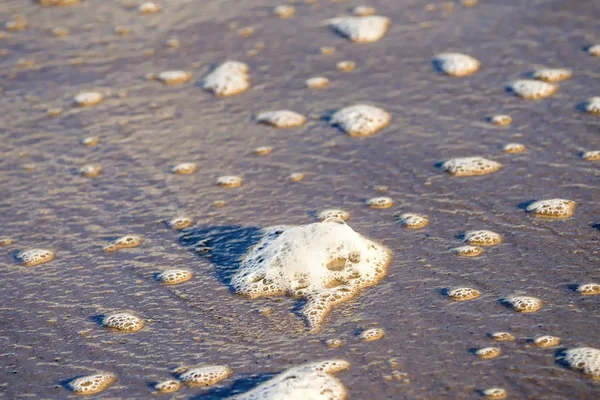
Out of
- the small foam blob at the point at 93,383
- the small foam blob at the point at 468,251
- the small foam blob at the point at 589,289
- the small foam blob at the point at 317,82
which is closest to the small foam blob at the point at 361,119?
the small foam blob at the point at 317,82

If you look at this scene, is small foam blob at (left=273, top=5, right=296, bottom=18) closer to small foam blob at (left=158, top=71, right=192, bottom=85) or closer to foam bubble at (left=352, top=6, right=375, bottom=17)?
foam bubble at (left=352, top=6, right=375, bottom=17)

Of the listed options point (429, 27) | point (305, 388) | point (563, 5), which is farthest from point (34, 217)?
point (563, 5)

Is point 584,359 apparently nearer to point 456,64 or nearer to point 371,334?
point 371,334

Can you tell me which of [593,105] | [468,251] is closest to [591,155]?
[593,105]

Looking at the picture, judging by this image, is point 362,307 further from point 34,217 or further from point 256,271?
point 34,217

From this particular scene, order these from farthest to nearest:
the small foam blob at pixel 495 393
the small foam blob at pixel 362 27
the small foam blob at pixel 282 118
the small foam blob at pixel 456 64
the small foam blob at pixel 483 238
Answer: the small foam blob at pixel 362 27 < the small foam blob at pixel 456 64 < the small foam blob at pixel 282 118 < the small foam blob at pixel 483 238 < the small foam blob at pixel 495 393

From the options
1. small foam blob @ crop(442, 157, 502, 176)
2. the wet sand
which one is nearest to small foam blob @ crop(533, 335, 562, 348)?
the wet sand

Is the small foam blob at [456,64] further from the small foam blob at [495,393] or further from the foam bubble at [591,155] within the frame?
the small foam blob at [495,393]
